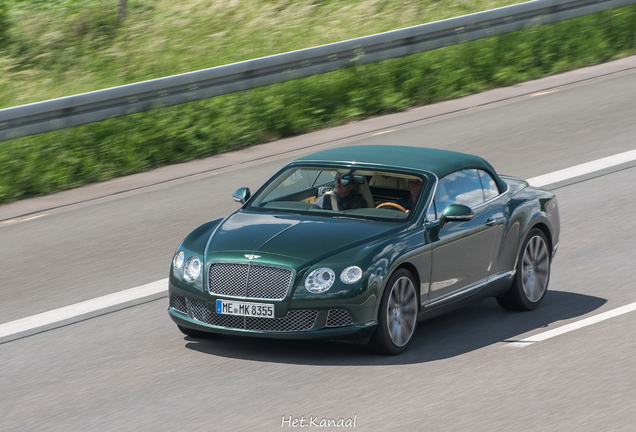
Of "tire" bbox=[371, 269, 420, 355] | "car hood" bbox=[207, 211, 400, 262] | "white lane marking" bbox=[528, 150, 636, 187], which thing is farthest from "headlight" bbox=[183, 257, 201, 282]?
"white lane marking" bbox=[528, 150, 636, 187]

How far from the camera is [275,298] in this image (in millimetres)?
7078

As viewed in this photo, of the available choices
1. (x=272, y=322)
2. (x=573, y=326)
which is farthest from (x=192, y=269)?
(x=573, y=326)

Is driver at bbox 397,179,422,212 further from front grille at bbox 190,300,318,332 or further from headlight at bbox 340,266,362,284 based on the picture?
front grille at bbox 190,300,318,332

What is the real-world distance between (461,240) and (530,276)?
1.09 m

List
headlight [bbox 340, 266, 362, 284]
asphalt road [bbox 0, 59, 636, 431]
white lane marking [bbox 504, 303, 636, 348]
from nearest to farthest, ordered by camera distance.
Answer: asphalt road [bbox 0, 59, 636, 431] → headlight [bbox 340, 266, 362, 284] → white lane marking [bbox 504, 303, 636, 348]

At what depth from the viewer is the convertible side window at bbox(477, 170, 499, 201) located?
28.1 feet

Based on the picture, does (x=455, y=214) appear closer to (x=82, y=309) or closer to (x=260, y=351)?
(x=260, y=351)

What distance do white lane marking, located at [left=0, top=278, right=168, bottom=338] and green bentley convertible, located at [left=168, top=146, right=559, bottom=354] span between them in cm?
143

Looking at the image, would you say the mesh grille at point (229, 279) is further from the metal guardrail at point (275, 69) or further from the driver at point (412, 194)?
the metal guardrail at point (275, 69)

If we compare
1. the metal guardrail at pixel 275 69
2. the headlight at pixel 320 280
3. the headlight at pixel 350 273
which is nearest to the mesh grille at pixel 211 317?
the headlight at pixel 320 280

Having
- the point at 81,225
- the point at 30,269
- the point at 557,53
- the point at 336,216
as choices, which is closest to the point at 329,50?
the point at 557,53

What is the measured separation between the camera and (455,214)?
7.70 m

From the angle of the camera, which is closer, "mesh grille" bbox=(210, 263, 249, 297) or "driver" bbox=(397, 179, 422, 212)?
"mesh grille" bbox=(210, 263, 249, 297)

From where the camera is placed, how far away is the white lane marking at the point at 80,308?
8.42 m
